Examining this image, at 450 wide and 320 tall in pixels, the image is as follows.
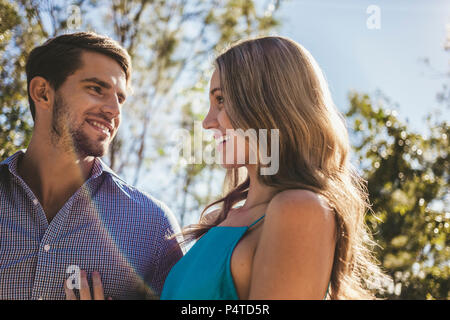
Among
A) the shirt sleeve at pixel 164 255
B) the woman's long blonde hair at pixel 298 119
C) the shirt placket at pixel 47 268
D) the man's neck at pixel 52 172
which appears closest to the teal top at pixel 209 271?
the woman's long blonde hair at pixel 298 119

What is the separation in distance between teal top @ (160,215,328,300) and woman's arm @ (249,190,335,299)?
19 centimetres

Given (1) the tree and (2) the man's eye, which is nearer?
(2) the man's eye

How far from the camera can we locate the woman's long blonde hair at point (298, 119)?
181 cm

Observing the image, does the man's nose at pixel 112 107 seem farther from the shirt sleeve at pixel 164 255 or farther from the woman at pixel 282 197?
the woman at pixel 282 197

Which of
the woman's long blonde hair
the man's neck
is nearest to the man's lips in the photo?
the man's neck

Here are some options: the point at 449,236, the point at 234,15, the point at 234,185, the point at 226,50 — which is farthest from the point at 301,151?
the point at 234,15

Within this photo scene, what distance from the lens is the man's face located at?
2.89m

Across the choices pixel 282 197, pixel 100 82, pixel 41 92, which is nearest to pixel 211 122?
pixel 282 197

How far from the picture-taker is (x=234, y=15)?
940cm

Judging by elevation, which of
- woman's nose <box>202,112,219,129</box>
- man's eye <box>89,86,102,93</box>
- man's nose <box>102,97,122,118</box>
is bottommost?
woman's nose <box>202,112,219,129</box>

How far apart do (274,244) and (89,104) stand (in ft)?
6.33

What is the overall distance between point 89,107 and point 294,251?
1982mm

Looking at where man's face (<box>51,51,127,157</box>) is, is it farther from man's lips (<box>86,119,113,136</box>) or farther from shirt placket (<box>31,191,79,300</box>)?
shirt placket (<box>31,191,79,300</box>)

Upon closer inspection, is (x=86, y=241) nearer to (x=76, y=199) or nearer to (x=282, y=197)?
(x=76, y=199)
